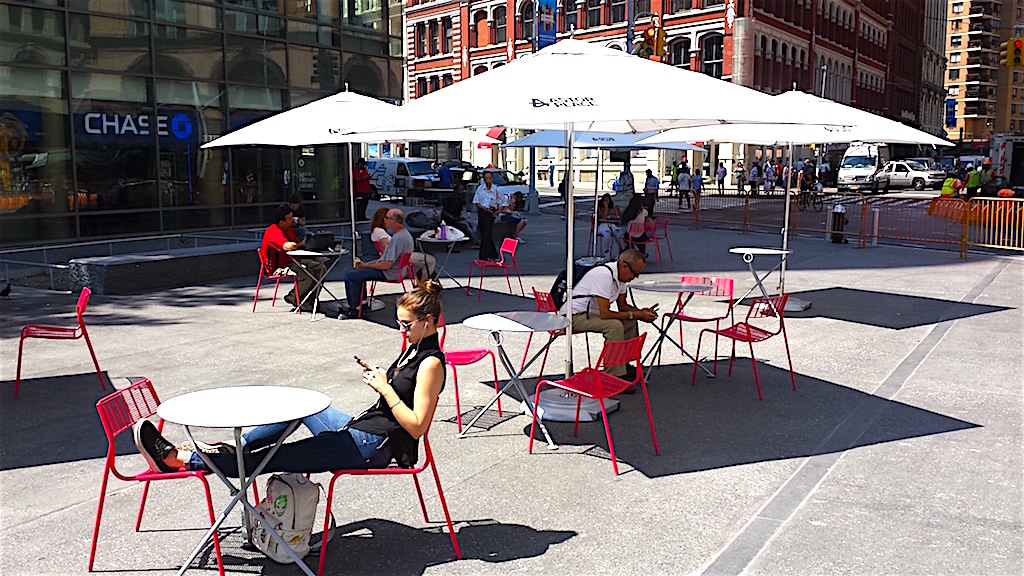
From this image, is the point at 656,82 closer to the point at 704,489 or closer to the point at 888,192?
the point at 704,489

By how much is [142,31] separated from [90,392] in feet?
44.9

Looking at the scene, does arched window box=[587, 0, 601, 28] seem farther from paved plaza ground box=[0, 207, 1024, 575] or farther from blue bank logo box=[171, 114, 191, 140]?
paved plaza ground box=[0, 207, 1024, 575]

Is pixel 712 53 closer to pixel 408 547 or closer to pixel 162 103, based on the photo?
pixel 162 103

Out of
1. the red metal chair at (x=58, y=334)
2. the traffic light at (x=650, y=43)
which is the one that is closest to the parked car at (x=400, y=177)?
the traffic light at (x=650, y=43)

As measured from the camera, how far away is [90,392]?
7.52m

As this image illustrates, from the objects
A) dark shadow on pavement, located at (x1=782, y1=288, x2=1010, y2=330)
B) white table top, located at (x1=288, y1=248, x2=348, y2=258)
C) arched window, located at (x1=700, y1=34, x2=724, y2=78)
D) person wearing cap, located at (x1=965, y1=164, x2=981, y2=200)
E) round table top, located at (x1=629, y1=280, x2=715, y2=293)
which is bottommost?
dark shadow on pavement, located at (x1=782, y1=288, x2=1010, y2=330)

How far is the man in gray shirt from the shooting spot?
10820 mm

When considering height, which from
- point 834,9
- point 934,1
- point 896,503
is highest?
point 934,1

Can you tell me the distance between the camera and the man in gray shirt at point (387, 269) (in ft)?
35.5

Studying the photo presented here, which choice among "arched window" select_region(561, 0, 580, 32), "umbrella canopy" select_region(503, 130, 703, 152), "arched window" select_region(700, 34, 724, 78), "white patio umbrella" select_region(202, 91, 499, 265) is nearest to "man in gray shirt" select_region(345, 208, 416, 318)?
"white patio umbrella" select_region(202, 91, 499, 265)

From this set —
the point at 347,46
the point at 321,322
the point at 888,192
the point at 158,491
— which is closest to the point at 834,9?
the point at 888,192

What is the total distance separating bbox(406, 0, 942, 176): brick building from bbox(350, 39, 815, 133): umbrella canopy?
37.2 meters

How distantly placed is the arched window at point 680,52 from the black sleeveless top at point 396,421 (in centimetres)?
5147

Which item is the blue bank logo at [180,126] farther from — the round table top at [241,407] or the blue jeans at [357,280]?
the round table top at [241,407]
